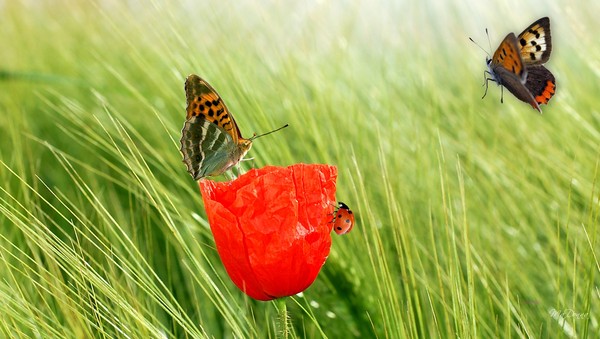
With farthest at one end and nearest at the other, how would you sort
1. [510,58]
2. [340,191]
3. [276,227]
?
[340,191]
[510,58]
[276,227]

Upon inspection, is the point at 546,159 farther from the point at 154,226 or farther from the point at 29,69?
the point at 29,69

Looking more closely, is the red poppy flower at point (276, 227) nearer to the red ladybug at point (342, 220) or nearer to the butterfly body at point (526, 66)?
the red ladybug at point (342, 220)

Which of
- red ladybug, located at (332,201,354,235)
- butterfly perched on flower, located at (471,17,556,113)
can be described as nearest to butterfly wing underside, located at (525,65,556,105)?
butterfly perched on flower, located at (471,17,556,113)

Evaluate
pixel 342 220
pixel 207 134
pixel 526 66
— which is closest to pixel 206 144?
pixel 207 134

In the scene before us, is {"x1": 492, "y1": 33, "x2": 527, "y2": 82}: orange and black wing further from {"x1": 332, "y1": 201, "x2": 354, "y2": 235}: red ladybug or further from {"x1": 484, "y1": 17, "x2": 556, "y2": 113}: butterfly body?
{"x1": 332, "y1": 201, "x2": 354, "y2": 235}: red ladybug

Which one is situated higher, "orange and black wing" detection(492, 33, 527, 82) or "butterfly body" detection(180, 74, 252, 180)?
"butterfly body" detection(180, 74, 252, 180)

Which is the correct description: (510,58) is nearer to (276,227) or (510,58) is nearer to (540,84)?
(540,84)

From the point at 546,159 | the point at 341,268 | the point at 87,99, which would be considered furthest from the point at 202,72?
the point at 87,99

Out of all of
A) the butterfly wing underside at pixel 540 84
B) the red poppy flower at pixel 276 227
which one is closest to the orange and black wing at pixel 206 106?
the red poppy flower at pixel 276 227
